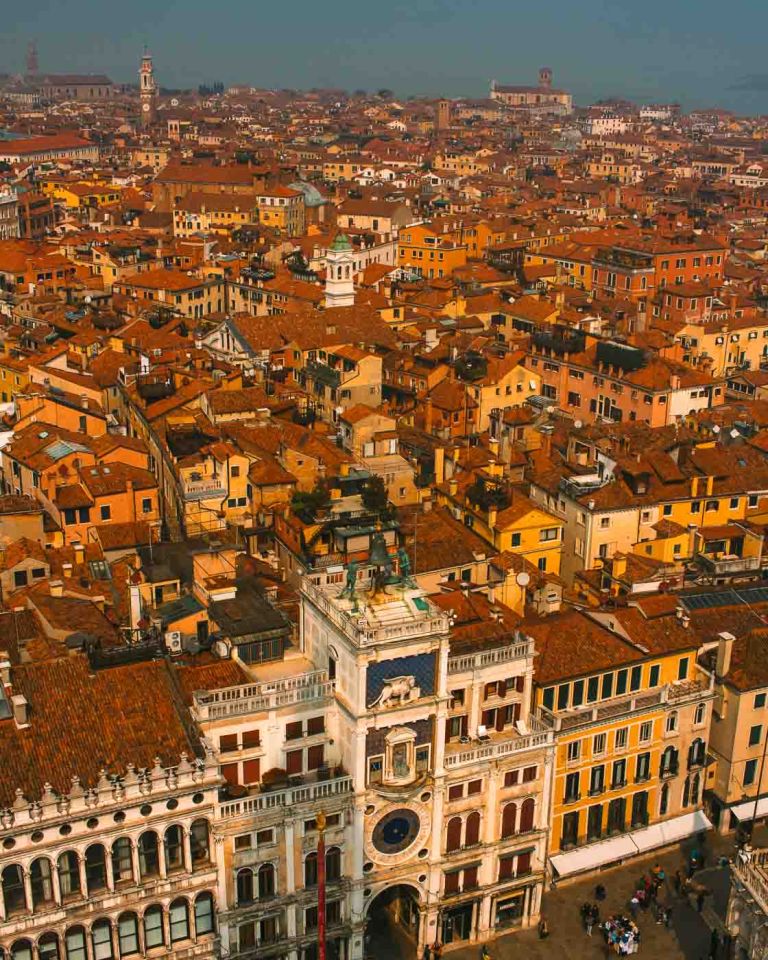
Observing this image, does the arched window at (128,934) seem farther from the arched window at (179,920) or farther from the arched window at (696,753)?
the arched window at (696,753)

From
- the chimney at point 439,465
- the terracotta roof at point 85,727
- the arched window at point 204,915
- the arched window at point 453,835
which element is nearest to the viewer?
the terracotta roof at point 85,727

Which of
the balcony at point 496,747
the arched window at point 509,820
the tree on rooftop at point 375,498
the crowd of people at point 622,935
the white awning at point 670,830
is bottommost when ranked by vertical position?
the crowd of people at point 622,935

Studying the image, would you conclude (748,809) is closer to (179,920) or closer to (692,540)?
(692,540)

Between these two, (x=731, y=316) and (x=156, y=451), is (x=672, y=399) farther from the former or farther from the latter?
(x=156, y=451)

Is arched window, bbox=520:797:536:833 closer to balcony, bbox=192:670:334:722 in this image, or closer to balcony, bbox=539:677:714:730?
balcony, bbox=539:677:714:730

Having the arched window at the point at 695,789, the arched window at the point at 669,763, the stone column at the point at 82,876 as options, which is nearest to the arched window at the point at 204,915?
the stone column at the point at 82,876

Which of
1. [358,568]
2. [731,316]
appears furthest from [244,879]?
[731,316]
